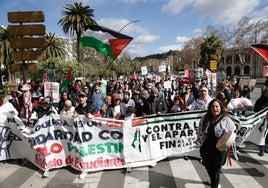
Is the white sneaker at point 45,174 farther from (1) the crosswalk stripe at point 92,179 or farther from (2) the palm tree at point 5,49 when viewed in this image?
(2) the palm tree at point 5,49

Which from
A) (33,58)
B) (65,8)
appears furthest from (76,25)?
(33,58)

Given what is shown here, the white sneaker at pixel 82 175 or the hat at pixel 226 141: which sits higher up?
the hat at pixel 226 141

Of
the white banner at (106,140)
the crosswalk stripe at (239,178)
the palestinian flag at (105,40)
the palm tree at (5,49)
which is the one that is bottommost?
the crosswalk stripe at (239,178)

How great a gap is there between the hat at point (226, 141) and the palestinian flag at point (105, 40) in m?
5.63

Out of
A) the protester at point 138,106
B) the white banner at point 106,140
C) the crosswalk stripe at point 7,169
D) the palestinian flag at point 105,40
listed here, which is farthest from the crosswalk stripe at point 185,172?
the palestinian flag at point 105,40

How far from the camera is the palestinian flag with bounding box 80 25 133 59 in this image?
880 cm

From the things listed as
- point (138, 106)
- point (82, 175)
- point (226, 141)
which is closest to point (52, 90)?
point (138, 106)

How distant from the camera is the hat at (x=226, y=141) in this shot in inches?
146

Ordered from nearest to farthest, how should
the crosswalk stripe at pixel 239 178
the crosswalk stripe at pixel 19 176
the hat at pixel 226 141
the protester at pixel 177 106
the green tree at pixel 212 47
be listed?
the hat at pixel 226 141 → the crosswalk stripe at pixel 239 178 → the crosswalk stripe at pixel 19 176 → the protester at pixel 177 106 → the green tree at pixel 212 47

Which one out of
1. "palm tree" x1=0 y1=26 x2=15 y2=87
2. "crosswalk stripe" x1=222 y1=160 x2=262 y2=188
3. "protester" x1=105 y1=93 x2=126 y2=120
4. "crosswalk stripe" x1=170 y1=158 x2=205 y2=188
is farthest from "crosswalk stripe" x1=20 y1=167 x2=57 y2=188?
"palm tree" x1=0 y1=26 x2=15 y2=87

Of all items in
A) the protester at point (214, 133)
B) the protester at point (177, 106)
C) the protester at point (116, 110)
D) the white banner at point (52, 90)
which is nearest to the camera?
the protester at point (214, 133)

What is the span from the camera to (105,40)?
8969 mm

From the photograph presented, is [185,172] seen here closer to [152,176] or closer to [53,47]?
[152,176]

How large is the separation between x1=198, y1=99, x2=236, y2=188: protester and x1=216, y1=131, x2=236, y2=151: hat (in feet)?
0.27
